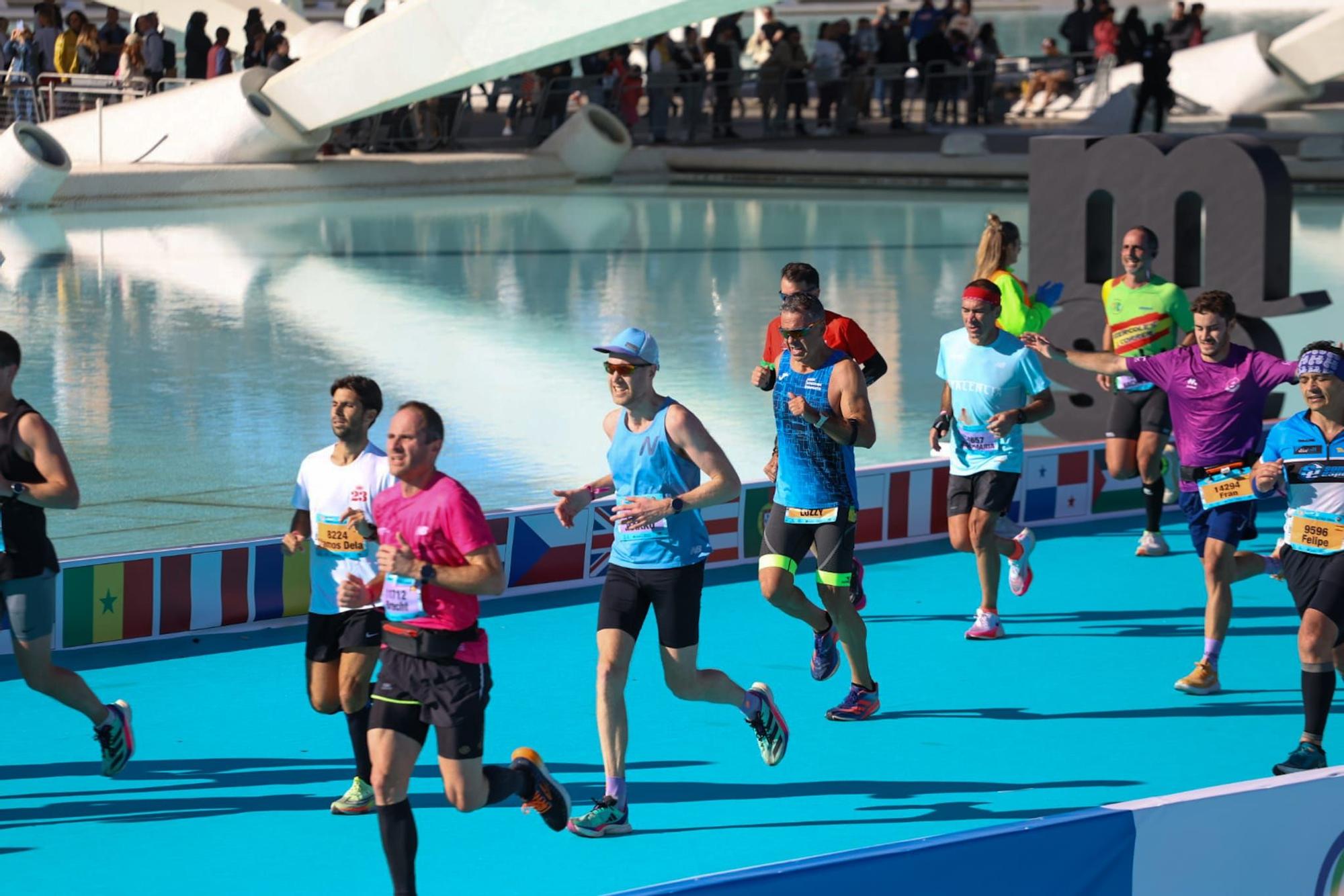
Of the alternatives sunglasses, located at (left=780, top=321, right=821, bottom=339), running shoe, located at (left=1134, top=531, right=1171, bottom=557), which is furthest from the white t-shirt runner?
running shoe, located at (left=1134, top=531, right=1171, bottom=557)

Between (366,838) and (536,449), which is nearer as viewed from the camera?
(366,838)

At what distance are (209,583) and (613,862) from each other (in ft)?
12.6

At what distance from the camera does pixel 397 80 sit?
3119cm

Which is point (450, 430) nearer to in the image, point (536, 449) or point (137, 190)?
point (536, 449)

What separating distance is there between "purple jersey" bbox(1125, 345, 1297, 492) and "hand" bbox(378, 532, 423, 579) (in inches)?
157

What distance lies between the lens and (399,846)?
618cm

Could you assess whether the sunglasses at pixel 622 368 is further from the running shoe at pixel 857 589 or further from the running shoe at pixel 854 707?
the running shoe at pixel 857 589

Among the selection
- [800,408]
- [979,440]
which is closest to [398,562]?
[800,408]

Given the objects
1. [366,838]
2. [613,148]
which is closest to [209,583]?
[366,838]

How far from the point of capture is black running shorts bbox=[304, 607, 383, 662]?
Answer: 23.8 ft

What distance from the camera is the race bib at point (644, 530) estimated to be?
7.38 m

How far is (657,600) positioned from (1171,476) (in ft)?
20.5

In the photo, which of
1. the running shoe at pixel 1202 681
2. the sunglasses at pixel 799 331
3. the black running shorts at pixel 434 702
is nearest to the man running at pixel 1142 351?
the running shoe at pixel 1202 681

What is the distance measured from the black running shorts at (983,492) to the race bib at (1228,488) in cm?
118
